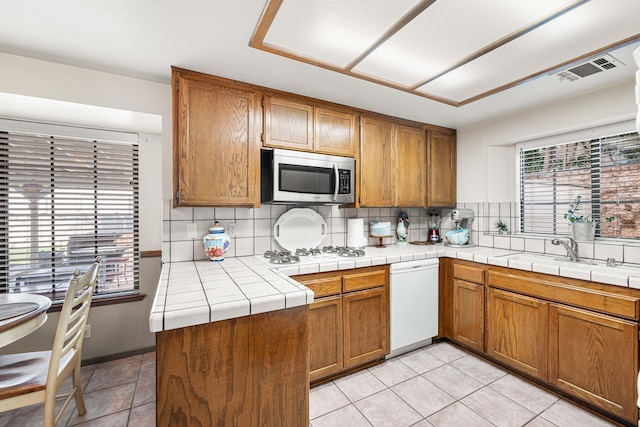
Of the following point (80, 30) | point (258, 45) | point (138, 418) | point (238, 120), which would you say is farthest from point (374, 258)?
point (80, 30)

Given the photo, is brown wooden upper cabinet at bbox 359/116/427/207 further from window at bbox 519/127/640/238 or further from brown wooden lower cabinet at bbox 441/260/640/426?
window at bbox 519/127/640/238

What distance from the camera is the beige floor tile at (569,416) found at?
5.46 feet

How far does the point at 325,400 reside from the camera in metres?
1.88

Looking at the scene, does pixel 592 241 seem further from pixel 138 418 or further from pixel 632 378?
pixel 138 418

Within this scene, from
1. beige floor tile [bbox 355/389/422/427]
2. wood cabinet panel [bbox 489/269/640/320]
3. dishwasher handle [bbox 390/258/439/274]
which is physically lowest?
beige floor tile [bbox 355/389/422/427]

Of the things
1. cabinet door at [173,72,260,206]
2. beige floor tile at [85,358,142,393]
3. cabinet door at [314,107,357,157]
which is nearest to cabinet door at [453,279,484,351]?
cabinet door at [314,107,357,157]

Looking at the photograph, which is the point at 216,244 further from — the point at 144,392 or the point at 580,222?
the point at 580,222

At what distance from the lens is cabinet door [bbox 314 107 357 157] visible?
7.55 feet

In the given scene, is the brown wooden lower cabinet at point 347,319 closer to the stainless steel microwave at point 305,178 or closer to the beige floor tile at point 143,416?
the stainless steel microwave at point 305,178

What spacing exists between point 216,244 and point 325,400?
4.26ft

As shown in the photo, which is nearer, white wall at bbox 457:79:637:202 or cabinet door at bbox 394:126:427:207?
white wall at bbox 457:79:637:202

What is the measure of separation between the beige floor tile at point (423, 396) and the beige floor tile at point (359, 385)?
132mm

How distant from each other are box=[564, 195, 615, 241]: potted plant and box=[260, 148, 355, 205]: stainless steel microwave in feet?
5.83

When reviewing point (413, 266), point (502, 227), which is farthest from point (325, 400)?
point (502, 227)
